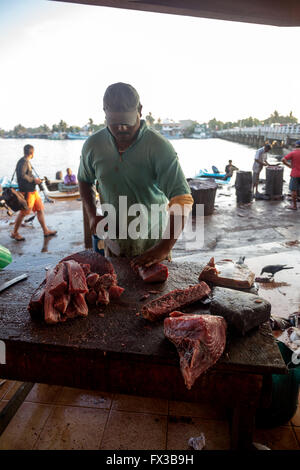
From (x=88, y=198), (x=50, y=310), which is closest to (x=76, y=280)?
(x=50, y=310)

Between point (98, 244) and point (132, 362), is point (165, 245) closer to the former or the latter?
point (132, 362)

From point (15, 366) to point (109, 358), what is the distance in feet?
2.11

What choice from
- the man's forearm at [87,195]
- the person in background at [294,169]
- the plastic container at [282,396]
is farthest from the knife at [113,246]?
the person in background at [294,169]

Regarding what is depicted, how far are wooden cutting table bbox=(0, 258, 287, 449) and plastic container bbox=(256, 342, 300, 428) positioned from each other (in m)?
0.60

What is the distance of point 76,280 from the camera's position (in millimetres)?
2078

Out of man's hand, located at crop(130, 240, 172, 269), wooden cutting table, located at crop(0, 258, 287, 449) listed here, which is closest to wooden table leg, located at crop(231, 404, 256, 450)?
wooden cutting table, located at crop(0, 258, 287, 449)

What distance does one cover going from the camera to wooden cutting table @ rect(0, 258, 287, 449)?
1628 millimetres

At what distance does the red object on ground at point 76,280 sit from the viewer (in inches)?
79.5

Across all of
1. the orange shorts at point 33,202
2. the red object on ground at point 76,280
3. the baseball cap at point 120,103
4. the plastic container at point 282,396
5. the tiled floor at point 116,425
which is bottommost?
the tiled floor at point 116,425

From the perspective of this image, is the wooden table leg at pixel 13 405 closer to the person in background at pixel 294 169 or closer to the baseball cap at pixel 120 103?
the baseball cap at pixel 120 103

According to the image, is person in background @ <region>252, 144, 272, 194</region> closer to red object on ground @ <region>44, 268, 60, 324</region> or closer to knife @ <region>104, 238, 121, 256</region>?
knife @ <region>104, 238, 121, 256</region>

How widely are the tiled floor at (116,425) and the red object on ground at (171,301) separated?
127 cm

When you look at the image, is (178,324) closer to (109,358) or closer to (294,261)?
(109,358)
